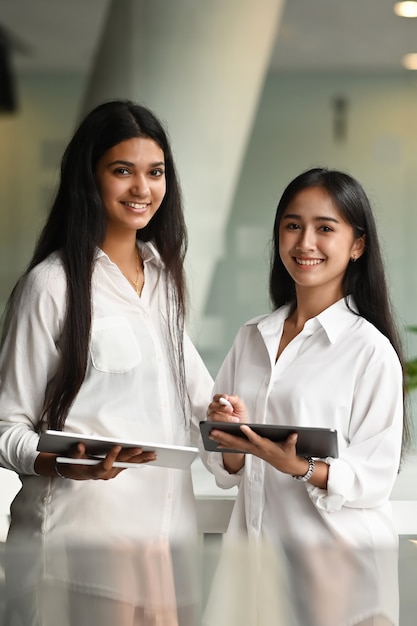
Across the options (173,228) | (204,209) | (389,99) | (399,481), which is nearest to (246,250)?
(204,209)

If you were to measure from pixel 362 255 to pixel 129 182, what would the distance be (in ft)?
1.96

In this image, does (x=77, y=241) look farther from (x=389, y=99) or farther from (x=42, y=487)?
(x=389, y=99)

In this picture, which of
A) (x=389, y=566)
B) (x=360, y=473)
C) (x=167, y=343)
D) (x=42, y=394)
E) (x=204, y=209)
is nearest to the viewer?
(x=389, y=566)

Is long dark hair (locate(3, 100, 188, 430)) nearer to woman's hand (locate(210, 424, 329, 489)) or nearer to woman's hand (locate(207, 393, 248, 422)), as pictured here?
woman's hand (locate(207, 393, 248, 422))

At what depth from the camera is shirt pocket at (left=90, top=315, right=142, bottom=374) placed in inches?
89.3

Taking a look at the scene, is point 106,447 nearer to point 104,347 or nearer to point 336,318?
point 104,347

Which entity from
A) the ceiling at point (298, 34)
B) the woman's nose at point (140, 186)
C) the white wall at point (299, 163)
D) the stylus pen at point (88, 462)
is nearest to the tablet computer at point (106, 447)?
the stylus pen at point (88, 462)

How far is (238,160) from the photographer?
5.20 m

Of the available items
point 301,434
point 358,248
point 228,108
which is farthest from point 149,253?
point 228,108

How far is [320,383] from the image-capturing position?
2098 mm

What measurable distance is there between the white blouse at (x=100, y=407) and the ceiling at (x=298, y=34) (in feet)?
10.2

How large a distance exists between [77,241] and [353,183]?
0.68 m

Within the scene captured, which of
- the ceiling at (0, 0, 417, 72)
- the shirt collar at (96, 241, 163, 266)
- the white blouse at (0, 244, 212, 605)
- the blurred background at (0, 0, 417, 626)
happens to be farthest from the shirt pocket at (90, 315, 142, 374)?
the ceiling at (0, 0, 417, 72)

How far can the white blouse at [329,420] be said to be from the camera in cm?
200
